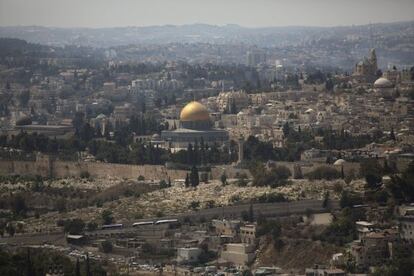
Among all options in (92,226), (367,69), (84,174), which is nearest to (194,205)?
(92,226)

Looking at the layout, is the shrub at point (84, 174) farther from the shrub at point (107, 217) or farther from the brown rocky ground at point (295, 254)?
the brown rocky ground at point (295, 254)

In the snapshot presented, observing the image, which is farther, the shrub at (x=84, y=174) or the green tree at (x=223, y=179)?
the shrub at (x=84, y=174)

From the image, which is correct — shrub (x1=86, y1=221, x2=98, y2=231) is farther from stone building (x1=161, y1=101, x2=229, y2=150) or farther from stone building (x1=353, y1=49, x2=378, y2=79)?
stone building (x1=353, y1=49, x2=378, y2=79)

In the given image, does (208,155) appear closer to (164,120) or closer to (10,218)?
(10,218)

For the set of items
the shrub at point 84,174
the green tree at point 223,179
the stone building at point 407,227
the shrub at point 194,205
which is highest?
the stone building at point 407,227

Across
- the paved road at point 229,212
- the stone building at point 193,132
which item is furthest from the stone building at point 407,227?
the stone building at point 193,132

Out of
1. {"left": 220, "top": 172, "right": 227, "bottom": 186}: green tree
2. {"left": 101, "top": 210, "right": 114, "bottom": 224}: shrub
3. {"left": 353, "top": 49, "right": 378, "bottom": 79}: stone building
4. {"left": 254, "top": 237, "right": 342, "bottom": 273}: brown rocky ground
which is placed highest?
{"left": 254, "top": 237, "right": 342, "bottom": 273}: brown rocky ground

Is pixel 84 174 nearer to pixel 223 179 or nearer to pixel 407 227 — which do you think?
pixel 223 179

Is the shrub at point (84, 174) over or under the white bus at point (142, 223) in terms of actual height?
under

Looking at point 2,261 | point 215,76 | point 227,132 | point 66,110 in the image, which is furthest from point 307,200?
point 215,76

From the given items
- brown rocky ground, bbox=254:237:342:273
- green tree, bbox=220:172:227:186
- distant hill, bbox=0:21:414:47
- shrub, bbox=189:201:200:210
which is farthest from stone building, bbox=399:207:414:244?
distant hill, bbox=0:21:414:47
